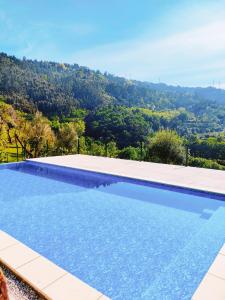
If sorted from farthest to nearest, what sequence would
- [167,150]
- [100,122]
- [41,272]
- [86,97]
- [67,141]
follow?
[86,97] → [100,122] → [67,141] → [167,150] → [41,272]

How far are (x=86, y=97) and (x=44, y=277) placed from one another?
65.0 m

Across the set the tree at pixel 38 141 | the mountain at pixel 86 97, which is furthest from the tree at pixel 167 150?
the mountain at pixel 86 97

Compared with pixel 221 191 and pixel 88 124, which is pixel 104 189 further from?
pixel 88 124

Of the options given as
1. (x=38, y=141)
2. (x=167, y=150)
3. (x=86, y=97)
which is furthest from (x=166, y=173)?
→ (x=86, y=97)

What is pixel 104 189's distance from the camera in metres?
7.43

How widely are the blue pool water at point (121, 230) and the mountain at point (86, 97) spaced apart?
32593mm

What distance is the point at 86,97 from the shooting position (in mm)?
65875

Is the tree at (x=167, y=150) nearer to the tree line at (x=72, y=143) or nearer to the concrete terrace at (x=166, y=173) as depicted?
the tree line at (x=72, y=143)

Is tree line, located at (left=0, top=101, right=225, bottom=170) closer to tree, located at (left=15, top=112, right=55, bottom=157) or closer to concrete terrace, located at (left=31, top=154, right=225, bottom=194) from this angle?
tree, located at (left=15, top=112, right=55, bottom=157)

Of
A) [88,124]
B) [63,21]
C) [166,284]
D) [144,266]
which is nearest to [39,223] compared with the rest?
[144,266]

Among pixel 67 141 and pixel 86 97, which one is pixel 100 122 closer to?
pixel 67 141

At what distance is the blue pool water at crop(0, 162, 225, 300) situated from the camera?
3393 millimetres

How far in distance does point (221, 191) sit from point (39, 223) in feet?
13.4

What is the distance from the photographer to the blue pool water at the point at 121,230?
3.39m
